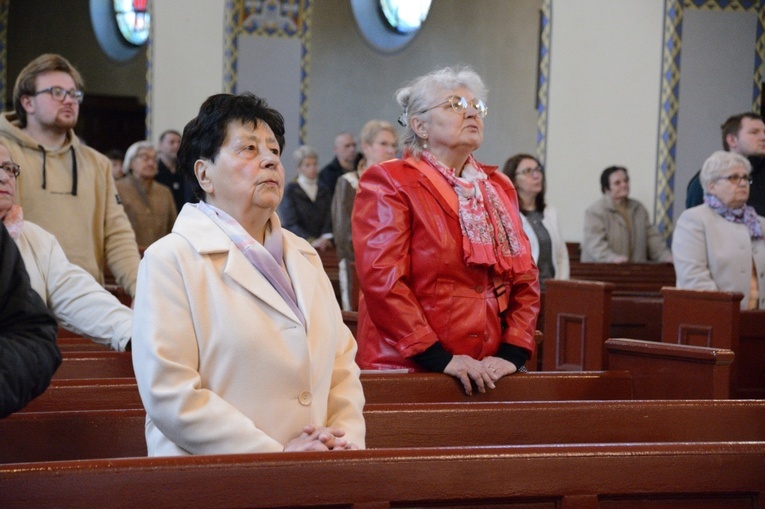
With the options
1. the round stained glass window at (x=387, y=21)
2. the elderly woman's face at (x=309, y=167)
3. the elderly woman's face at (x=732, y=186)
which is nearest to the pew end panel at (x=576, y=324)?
the elderly woman's face at (x=732, y=186)

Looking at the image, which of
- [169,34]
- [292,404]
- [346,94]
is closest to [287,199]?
[169,34]

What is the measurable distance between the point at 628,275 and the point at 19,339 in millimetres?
5722

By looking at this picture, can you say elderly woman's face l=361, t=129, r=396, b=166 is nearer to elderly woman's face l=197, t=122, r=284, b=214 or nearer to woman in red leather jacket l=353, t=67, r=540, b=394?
woman in red leather jacket l=353, t=67, r=540, b=394

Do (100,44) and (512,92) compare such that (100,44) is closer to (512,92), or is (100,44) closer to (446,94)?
(512,92)

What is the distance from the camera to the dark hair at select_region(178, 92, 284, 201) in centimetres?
217

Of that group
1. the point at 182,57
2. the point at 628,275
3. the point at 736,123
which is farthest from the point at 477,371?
the point at 182,57

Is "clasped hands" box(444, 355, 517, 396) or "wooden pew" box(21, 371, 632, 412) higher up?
"clasped hands" box(444, 355, 517, 396)

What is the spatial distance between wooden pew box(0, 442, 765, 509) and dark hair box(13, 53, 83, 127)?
8.06ft

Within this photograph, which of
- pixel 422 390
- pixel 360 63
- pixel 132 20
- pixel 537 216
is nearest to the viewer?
pixel 422 390

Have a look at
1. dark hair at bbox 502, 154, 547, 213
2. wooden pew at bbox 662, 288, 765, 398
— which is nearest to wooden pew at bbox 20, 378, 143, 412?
wooden pew at bbox 662, 288, 765, 398

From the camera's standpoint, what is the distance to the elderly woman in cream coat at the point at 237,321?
1964 millimetres

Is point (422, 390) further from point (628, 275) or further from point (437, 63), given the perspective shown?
point (437, 63)

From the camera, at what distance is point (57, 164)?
3.95 m

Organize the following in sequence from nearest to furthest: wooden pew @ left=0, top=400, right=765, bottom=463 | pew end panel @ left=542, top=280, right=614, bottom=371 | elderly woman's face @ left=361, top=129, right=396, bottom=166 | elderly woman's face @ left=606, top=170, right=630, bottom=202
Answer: wooden pew @ left=0, top=400, right=765, bottom=463 < pew end panel @ left=542, top=280, right=614, bottom=371 < elderly woman's face @ left=361, top=129, right=396, bottom=166 < elderly woman's face @ left=606, top=170, right=630, bottom=202
